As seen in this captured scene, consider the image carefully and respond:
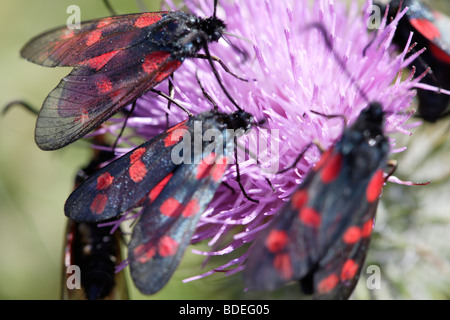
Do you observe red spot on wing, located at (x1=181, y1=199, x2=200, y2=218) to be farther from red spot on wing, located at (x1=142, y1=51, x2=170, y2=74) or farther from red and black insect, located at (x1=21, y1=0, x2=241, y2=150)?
red spot on wing, located at (x1=142, y1=51, x2=170, y2=74)

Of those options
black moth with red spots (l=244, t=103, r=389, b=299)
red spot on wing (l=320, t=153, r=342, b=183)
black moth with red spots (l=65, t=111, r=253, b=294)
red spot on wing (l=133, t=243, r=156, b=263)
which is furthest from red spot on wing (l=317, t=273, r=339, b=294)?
red spot on wing (l=133, t=243, r=156, b=263)

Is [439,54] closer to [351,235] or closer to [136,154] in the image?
[351,235]

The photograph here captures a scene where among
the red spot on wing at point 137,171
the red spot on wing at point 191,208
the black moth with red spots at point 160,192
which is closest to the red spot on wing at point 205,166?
the black moth with red spots at point 160,192

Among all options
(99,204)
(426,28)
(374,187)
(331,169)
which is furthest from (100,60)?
(426,28)

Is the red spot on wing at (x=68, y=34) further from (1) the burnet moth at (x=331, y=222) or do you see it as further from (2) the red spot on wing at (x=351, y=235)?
(2) the red spot on wing at (x=351, y=235)

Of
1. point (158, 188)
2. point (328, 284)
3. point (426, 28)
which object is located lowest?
point (328, 284)
